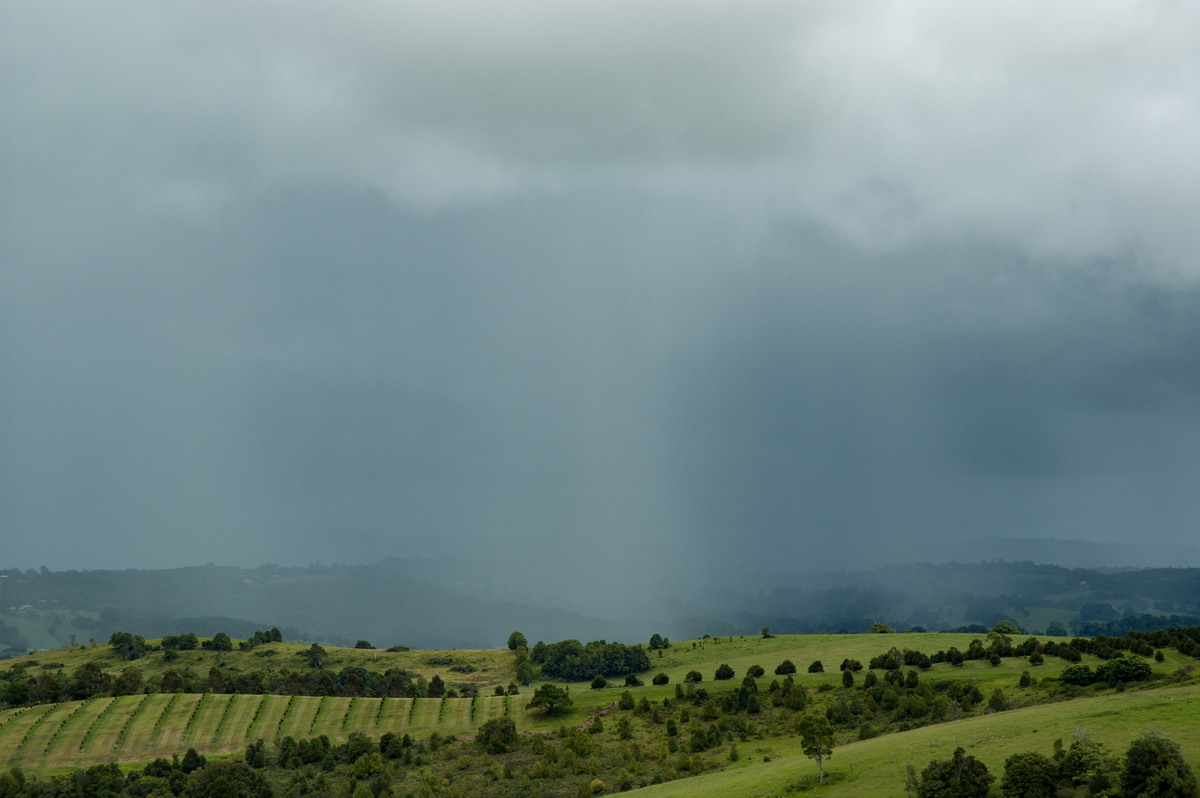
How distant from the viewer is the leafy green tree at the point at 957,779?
136 ft

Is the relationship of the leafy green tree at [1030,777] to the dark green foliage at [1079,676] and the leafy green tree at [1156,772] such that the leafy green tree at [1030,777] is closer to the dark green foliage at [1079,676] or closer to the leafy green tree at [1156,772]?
the leafy green tree at [1156,772]

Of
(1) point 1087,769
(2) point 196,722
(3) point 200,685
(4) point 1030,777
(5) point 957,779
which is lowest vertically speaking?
(2) point 196,722

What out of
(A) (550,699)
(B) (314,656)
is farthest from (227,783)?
(B) (314,656)

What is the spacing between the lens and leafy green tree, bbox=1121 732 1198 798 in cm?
3641

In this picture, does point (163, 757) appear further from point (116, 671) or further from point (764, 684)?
point (764, 684)

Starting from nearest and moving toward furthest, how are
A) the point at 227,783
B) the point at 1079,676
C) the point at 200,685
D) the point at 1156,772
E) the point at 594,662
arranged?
the point at 1156,772
the point at 1079,676
the point at 227,783
the point at 200,685
the point at 594,662

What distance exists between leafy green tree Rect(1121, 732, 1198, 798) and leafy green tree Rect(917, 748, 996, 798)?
20.5 feet

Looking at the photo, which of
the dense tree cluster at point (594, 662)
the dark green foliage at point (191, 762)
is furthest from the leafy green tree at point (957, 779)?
the dense tree cluster at point (594, 662)

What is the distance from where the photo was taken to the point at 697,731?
78688 mm

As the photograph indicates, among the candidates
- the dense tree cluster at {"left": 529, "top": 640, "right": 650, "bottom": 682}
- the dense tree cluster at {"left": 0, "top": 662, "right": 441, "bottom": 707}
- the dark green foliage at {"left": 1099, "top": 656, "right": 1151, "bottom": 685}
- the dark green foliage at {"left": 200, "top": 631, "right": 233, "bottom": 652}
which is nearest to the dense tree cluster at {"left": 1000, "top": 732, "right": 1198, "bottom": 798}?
the dark green foliage at {"left": 1099, "top": 656, "right": 1151, "bottom": 685}

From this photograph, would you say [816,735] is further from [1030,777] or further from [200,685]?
[200,685]

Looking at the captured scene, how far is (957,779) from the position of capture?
1654 inches

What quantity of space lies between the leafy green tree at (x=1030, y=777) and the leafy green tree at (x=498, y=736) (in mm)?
56391

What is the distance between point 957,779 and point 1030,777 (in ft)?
11.2
